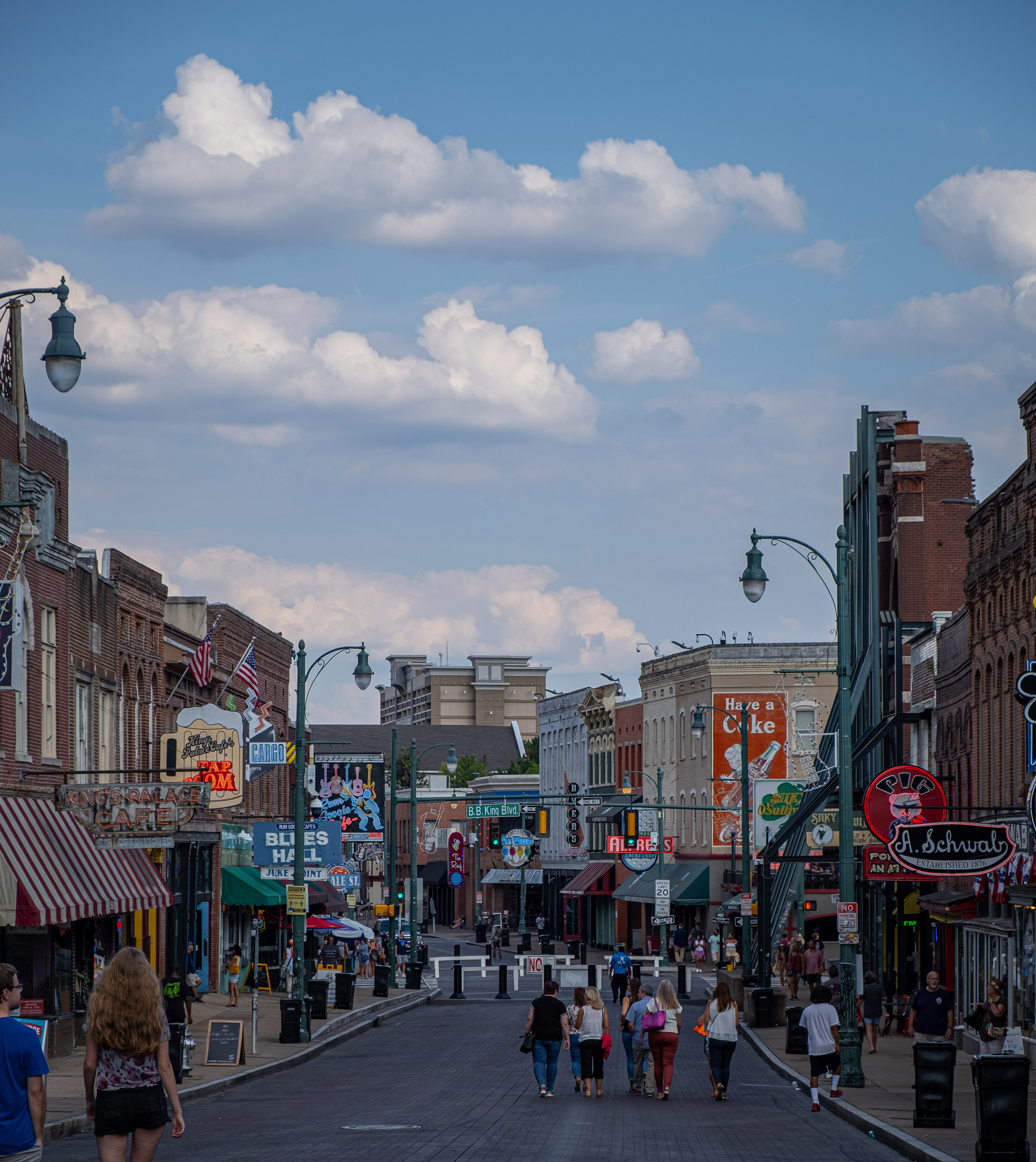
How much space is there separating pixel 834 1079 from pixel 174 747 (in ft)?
69.1

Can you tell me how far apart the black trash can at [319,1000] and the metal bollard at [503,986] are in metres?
13.3

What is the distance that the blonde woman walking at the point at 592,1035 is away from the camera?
24297 millimetres

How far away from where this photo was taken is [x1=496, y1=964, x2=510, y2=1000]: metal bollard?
53.0 meters

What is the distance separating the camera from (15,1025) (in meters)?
9.73

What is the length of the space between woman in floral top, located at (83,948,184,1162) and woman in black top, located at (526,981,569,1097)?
539 inches

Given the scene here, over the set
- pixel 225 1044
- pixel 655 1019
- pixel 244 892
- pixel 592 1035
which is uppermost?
pixel 244 892

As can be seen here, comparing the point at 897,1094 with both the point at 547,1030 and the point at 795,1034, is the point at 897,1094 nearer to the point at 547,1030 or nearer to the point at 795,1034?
the point at 547,1030

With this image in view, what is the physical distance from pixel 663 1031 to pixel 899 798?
8.75m

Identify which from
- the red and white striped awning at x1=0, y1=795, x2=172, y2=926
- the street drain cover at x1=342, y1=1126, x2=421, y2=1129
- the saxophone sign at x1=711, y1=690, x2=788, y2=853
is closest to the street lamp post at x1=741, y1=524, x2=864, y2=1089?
the street drain cover at x1=342, y1=1126, x2=421, y2=1129

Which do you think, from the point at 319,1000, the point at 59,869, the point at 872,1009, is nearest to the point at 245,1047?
the point at 59,869

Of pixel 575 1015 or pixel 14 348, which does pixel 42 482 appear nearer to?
pixel 14 348

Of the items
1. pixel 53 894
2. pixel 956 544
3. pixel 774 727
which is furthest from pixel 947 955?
pixel 774 727

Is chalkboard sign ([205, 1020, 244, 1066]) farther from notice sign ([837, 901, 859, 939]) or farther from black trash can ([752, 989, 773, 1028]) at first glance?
black trash can ([752, 989, 773, 1028])

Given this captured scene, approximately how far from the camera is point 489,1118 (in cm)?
2144
